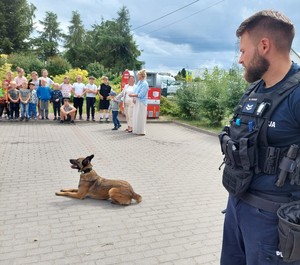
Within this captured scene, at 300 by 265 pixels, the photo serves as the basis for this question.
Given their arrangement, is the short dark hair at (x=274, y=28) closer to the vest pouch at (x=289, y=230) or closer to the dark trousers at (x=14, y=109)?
the vest pouch at (x=289, y=230)

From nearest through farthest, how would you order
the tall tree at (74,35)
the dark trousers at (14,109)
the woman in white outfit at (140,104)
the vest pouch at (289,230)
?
the vest pouch at (289,230), the woman in white outfit at (140,104), the dark trousers at (14,109), the tall tree at (74,35)

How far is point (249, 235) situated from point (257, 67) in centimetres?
101

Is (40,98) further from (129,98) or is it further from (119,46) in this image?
(119,46)

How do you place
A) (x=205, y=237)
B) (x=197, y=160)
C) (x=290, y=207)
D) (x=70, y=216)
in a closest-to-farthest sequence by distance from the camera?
1. (x=290, y=207)
2. (x=205, y=237)
3. (x=70, y=216)
4. (x=197, y=160)

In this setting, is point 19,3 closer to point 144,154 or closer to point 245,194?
point 144,154

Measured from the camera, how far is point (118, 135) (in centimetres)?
1084

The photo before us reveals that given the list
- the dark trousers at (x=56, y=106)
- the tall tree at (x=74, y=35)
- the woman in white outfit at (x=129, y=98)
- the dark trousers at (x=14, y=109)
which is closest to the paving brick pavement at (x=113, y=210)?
the woman in white outfit at (x=129, y=98)

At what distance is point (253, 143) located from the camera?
5.84 feet

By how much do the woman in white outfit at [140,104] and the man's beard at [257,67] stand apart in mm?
8631

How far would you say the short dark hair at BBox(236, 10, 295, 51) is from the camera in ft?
5.71

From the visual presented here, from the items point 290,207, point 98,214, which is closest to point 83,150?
point 98,214

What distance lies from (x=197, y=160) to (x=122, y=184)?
3.51 metres

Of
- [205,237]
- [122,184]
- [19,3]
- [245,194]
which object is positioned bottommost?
[205,237]

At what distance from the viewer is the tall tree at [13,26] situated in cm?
4131
